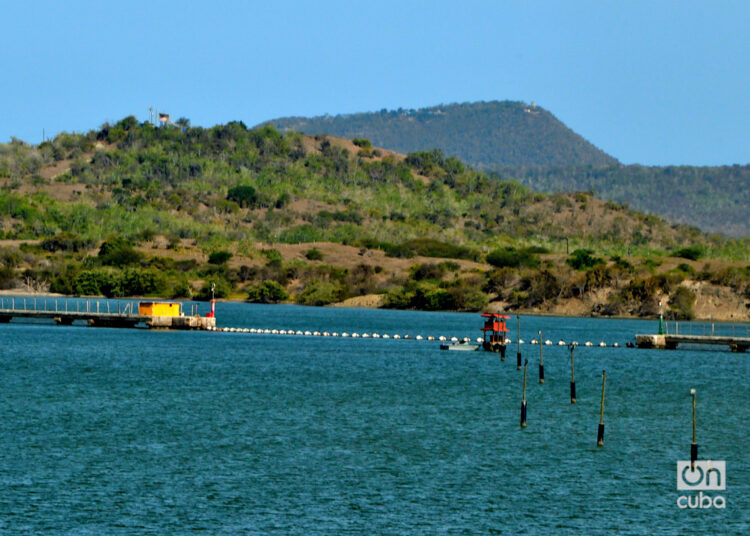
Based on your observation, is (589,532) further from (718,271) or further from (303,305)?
(303,305)

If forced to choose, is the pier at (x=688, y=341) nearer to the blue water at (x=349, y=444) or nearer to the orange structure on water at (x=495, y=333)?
the blue water at (x=349, y=444)

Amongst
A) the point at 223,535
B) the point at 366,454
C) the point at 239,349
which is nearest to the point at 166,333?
the point at 239,349

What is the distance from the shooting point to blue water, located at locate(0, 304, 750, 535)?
118 feet

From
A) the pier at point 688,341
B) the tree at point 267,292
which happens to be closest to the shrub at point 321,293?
the tree at point 267,292

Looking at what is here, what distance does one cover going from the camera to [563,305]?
17500cm

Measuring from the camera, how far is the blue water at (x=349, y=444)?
118 feet

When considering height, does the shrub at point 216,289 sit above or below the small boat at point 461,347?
above

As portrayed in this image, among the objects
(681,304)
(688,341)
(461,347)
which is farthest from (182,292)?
(688,341)

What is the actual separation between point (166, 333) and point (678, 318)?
267 feet

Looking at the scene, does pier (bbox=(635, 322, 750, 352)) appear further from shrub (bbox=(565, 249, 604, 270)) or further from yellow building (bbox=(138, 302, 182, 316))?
shrub (bbox=(565, 249, 604, 270))

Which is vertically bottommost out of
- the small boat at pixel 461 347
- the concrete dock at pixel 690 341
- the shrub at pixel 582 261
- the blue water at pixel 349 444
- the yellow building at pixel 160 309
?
the blue water at pixel 349 444

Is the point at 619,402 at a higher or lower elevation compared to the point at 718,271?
lower

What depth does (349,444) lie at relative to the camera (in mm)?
48188

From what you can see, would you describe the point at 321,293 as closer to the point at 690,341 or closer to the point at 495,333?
the point at 495,333
